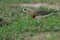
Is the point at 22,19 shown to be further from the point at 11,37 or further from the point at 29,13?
the point at 11,37

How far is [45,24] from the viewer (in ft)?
23.2

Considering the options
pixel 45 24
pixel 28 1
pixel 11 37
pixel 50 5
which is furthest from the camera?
pixel 28 1

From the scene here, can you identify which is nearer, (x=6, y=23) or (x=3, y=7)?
(x=6, y=23)

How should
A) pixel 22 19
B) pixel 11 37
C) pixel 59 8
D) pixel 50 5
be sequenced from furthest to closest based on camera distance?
pixel 50 5 < pixel 59 8 < pixel 22 19 < pixel 11 37

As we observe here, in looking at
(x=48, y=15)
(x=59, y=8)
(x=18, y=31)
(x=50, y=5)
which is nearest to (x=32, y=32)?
(x=18, y=31)

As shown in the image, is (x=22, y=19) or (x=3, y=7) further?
(x=3, y=7)

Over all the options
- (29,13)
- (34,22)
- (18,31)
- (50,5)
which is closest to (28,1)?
(50,5)

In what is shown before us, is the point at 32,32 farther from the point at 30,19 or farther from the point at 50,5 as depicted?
the point at 50,5

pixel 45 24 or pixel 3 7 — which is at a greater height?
pixel 45 24

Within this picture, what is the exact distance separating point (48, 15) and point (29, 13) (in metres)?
0.63

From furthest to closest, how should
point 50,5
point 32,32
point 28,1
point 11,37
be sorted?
point 28,1 → point 50,5 → point 32,32 → point 11,37

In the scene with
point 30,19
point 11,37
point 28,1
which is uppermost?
point 11,37

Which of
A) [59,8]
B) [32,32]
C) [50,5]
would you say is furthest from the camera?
[50,5]

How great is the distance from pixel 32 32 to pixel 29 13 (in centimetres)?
156
